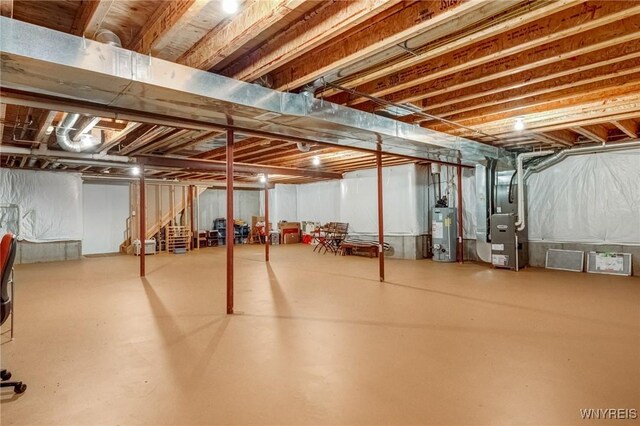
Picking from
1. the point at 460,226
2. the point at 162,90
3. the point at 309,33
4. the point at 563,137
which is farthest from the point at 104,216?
the point at 563,137

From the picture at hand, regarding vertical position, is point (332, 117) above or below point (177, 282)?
above

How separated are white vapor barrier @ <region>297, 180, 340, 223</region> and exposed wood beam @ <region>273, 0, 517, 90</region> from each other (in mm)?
8139

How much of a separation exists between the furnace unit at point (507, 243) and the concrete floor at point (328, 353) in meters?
1.18

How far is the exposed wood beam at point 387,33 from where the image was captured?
7.06ft

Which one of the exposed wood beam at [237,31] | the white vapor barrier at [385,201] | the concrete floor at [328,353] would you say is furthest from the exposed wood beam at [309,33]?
the white vapor barrier at [385,201]

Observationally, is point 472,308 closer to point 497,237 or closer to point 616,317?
point 616,317

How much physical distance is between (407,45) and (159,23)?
1.77 meters

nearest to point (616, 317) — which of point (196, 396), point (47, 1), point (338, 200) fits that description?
point (196, 396)

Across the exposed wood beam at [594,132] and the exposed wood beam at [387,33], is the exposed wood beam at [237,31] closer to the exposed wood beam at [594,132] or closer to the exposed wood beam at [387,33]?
the exposed wood beam at [387,33]

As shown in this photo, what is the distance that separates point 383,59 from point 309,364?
2464 mm

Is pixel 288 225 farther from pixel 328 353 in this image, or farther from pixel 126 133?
pixel 328 353

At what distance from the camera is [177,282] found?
224 inches

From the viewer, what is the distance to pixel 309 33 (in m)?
2.40

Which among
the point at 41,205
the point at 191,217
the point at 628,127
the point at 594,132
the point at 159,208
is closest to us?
the point at 628,127
